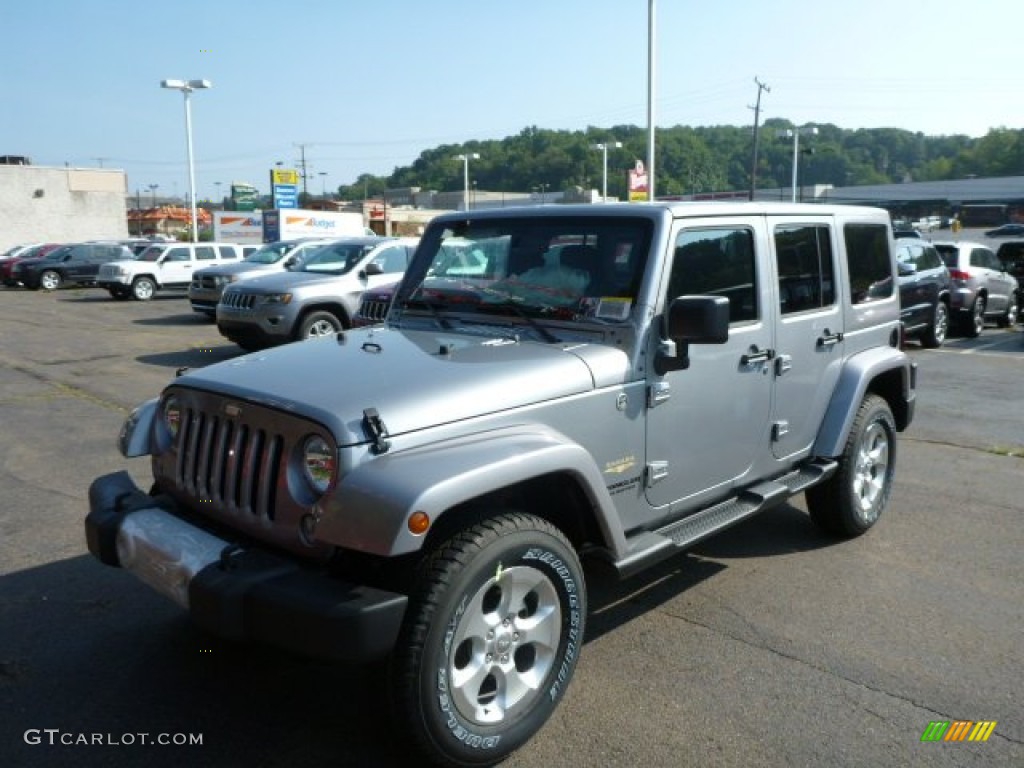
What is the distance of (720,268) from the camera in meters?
4.12

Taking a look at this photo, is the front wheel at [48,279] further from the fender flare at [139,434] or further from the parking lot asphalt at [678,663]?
the fender flare at [139,434]

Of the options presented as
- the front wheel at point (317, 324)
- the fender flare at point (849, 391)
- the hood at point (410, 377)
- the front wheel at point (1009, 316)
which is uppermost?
the hood at point (410, 377)

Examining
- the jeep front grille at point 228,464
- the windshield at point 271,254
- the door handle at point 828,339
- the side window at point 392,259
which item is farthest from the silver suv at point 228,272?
the jeep front grille at point 228,464

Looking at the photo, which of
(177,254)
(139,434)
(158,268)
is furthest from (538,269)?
(177,254)

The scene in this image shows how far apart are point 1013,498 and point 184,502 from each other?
17.9ft

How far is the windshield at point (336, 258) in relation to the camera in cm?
1345

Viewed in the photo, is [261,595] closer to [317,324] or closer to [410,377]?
[410,377]

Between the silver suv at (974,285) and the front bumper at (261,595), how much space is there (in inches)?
597

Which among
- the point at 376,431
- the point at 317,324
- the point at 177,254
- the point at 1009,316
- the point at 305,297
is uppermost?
the point at 177,254

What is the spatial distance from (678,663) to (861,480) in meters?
2.14

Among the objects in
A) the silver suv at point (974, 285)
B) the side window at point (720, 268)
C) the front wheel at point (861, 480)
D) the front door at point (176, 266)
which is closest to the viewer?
the side window at point (720, 268)

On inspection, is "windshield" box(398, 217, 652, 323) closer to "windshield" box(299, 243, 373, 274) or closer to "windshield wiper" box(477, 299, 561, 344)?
"windshield wiper" box(477, 299, 561, 344)

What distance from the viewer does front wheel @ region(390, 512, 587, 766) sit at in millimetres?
2693

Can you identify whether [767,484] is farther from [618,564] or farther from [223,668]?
[223,668]
